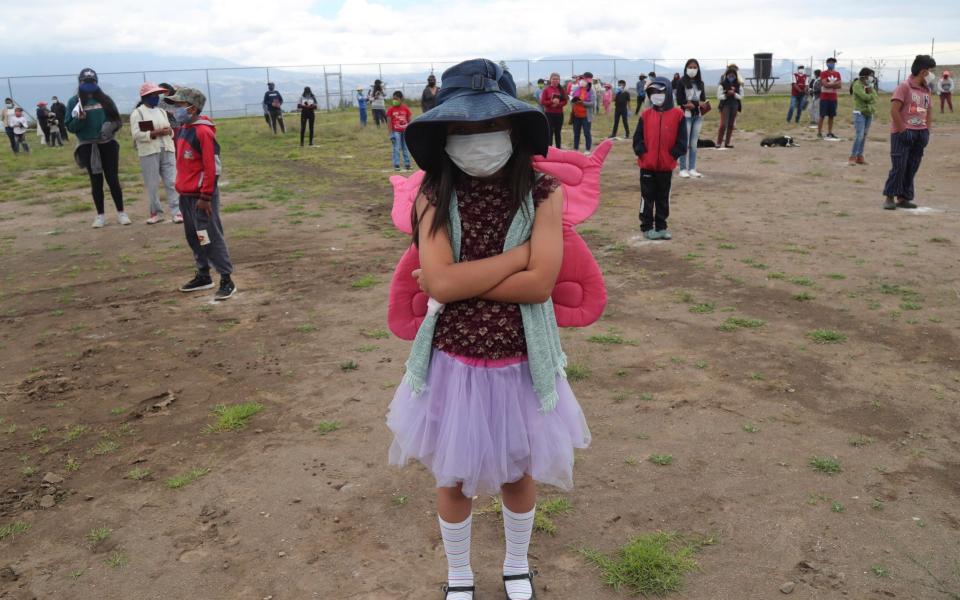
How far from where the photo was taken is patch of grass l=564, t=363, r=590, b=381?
534 centimetres

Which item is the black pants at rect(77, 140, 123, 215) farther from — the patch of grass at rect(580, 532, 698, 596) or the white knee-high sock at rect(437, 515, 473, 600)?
the patch of grass at rect(580, 532, 698, 596)

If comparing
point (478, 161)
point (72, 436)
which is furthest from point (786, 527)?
point (72, 436)

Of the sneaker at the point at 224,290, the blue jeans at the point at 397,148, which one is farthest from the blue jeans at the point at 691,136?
the sneaker at the point at 224,290

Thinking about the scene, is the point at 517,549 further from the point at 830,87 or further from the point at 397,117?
the point at 830,87

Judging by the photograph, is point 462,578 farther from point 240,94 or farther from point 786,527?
point 240,94

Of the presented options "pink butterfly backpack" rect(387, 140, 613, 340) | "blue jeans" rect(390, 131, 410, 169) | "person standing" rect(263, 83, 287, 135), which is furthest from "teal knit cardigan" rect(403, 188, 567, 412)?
"person standing" rect(263, 83, 287, 135)

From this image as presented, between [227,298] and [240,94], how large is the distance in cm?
6968

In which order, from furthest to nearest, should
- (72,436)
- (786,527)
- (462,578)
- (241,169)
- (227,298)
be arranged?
(241,169) < (227,298) < (72,436) < (786,527) < (462,578)

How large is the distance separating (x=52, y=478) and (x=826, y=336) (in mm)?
5449

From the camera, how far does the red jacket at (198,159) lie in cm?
668

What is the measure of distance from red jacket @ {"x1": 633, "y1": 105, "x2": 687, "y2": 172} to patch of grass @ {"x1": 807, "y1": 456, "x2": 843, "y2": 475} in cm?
519

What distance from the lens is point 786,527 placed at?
3512 mm

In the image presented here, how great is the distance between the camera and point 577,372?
540 centimetres

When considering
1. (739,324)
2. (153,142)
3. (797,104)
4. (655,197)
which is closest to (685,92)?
(655,197)
